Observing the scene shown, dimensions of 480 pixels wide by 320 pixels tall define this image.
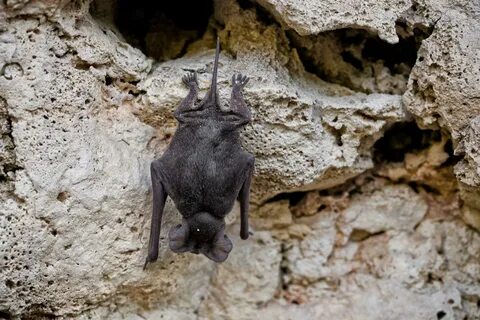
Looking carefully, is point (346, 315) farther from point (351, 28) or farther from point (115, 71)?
point (115, 71)

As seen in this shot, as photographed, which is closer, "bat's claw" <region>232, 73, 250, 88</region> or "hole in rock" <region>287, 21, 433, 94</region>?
"bat's claw" <region>232, 73, 250, 88</region>

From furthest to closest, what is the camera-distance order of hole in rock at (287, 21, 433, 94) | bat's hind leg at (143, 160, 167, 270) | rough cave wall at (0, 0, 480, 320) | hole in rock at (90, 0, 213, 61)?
1. hole in rock at (90, 0, 213, 61)
2. hole in rock at (287, 21, 433, 94)
3. bat's hind leg at (143, 160, 167, 270)
4. rough cave wall at (0, 0, 480, 320)

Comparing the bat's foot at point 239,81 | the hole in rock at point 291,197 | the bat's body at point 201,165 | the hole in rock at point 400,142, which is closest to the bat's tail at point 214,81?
the bat's body at point 201,165

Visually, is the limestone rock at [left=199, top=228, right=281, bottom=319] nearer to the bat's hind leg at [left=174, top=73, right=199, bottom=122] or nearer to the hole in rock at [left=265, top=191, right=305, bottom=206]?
the hole in rock at [left=265, top=191, right=305, bottom=206]

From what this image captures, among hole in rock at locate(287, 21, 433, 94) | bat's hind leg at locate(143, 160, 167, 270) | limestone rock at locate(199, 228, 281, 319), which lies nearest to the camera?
bat's hind leg at locate(143, 160, 167, 270)

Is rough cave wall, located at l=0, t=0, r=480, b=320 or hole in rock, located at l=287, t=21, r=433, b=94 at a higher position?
hole in rock, located at l=287, t=21, r=433, b=94

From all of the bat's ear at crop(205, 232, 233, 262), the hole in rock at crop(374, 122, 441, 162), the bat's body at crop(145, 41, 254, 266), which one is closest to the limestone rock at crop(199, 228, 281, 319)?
the bat's ear at crop(205, 232, 233, 262)

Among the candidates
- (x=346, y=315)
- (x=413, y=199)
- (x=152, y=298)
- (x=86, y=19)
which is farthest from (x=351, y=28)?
(x=152, y=298)
